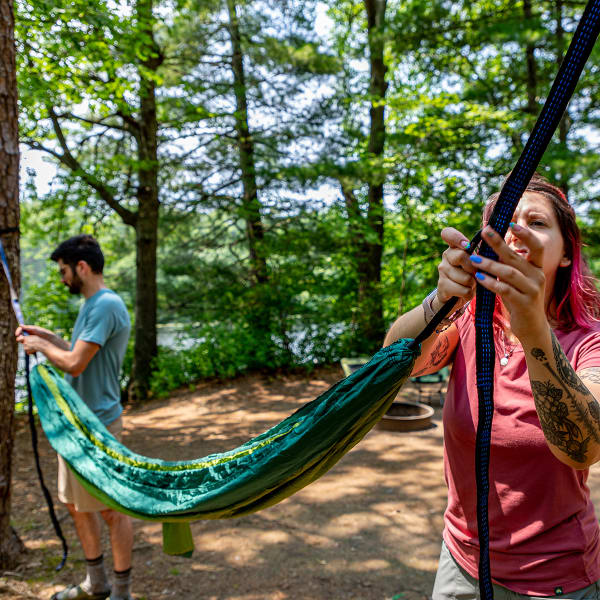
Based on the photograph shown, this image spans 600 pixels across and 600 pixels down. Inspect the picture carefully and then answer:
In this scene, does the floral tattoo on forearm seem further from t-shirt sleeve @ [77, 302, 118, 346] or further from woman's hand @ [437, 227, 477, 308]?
t-shirt sleeve @ [77, 302, 118, 346]

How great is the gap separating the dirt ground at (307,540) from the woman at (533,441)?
5.61 feet

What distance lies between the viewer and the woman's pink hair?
1.09m

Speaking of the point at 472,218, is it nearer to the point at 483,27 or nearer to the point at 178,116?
the point at 483,27

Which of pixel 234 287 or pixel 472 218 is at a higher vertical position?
pixel 472 218

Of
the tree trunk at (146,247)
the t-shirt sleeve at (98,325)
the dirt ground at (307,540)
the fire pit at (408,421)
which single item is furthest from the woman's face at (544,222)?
the tree trunk at (146,247)

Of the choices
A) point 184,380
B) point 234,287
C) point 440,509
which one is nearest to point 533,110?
point 234,287

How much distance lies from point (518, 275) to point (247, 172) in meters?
8.20

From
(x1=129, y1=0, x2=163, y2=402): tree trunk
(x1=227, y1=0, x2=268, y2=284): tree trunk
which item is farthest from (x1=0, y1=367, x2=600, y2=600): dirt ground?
(x1=227, y1=0, x2=268, y2=284): tree trunk

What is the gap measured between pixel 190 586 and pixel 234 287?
6.19 meters

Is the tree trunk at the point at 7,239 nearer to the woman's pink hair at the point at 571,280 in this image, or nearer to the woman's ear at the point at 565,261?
the woman's pink hair at the point at 571,280

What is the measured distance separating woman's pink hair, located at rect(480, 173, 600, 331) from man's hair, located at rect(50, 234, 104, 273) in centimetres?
201

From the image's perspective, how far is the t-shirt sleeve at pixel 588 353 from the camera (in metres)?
1.01

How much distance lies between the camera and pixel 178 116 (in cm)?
849

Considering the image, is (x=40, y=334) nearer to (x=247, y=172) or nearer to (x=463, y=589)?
(x=463, y=589)
